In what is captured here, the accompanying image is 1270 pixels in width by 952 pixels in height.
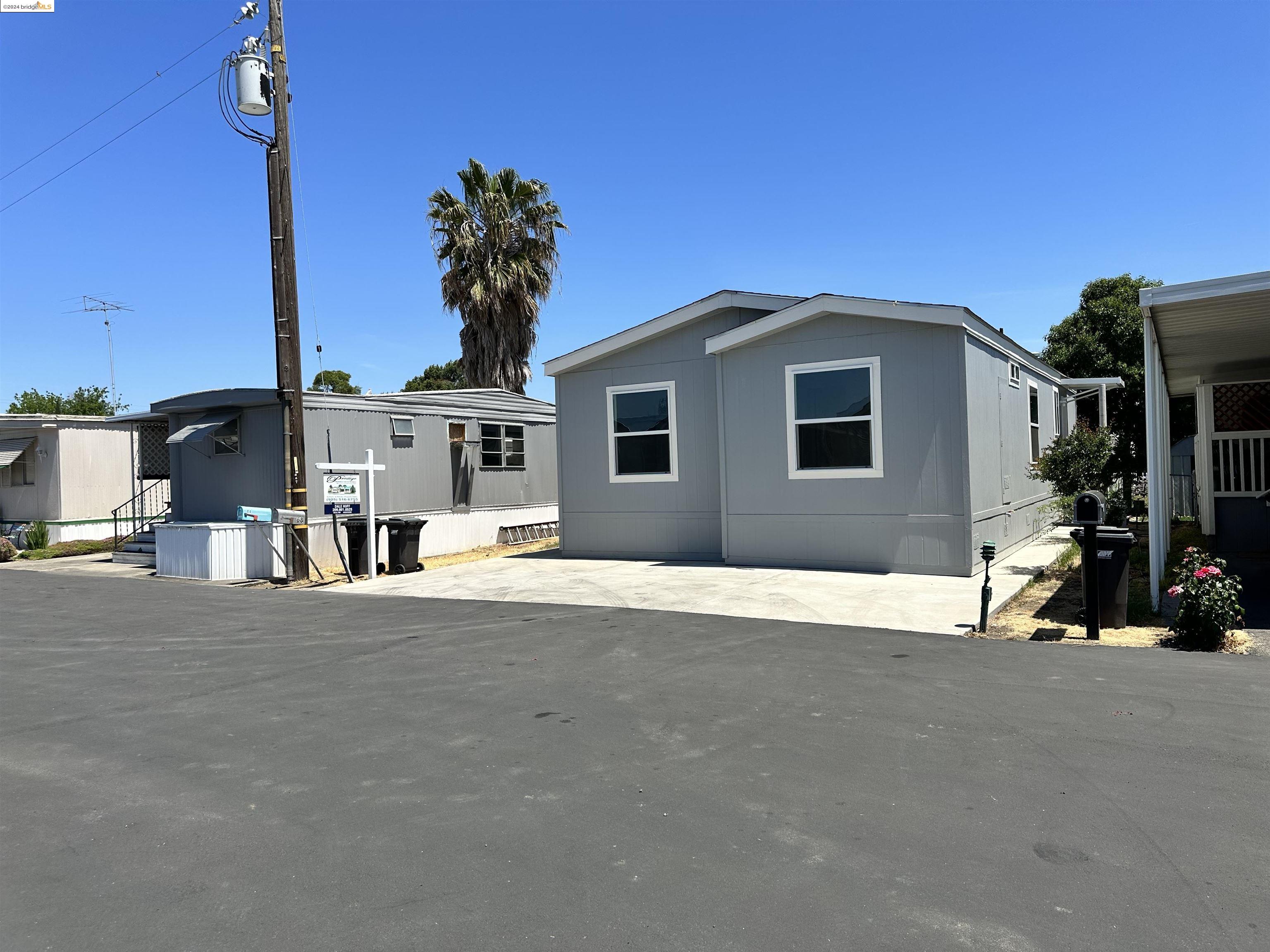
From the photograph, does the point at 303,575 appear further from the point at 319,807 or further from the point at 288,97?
the point at 319,807

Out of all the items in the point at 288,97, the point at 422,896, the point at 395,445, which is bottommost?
the point at 422,896

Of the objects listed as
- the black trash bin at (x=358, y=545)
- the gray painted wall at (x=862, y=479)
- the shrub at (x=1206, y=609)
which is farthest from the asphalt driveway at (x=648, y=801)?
the black trash bin at (x=358, y=545)

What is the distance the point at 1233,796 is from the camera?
Answer: 12.6 feet

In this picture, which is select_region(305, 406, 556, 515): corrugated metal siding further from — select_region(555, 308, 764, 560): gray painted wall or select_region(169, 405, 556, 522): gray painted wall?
select_region(555, 308, 764, 560): gray painted wall

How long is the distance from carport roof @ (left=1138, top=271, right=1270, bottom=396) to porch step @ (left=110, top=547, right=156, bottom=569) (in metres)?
17.4

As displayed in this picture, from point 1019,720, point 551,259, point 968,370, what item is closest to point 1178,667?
point 1019,720

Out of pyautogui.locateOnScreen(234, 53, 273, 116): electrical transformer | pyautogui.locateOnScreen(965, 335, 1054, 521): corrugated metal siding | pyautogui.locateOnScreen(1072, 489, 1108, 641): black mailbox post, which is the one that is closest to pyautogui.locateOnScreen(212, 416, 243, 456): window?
pyautogui.locateOnScreen(234, 53, 273, 116): electrical transformer

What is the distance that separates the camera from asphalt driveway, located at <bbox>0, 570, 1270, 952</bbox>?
116 inches

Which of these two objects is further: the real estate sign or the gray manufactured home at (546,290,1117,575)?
the real estate sign

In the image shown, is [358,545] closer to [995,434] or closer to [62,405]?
[995,434]

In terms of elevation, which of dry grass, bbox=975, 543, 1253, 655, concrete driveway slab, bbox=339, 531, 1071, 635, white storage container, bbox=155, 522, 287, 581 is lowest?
dry grass, bbox=975, 543, 1253, 655

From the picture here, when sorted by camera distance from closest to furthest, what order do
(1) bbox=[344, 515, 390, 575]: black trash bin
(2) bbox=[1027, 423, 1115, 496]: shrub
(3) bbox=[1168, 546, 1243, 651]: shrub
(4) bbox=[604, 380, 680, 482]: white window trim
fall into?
(3) bbox=[1168, 546, 1243, 651]: shrub, (2) bbox=[1027, 423, 1115, 496]: shrub, (4) bbox=[604, 380, 680, 482]: white window trim, (1) bbox=[344, 515, 390, 575]: black trash bin

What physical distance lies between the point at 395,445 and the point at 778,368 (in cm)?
842

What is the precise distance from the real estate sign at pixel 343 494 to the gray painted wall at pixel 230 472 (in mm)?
1449
